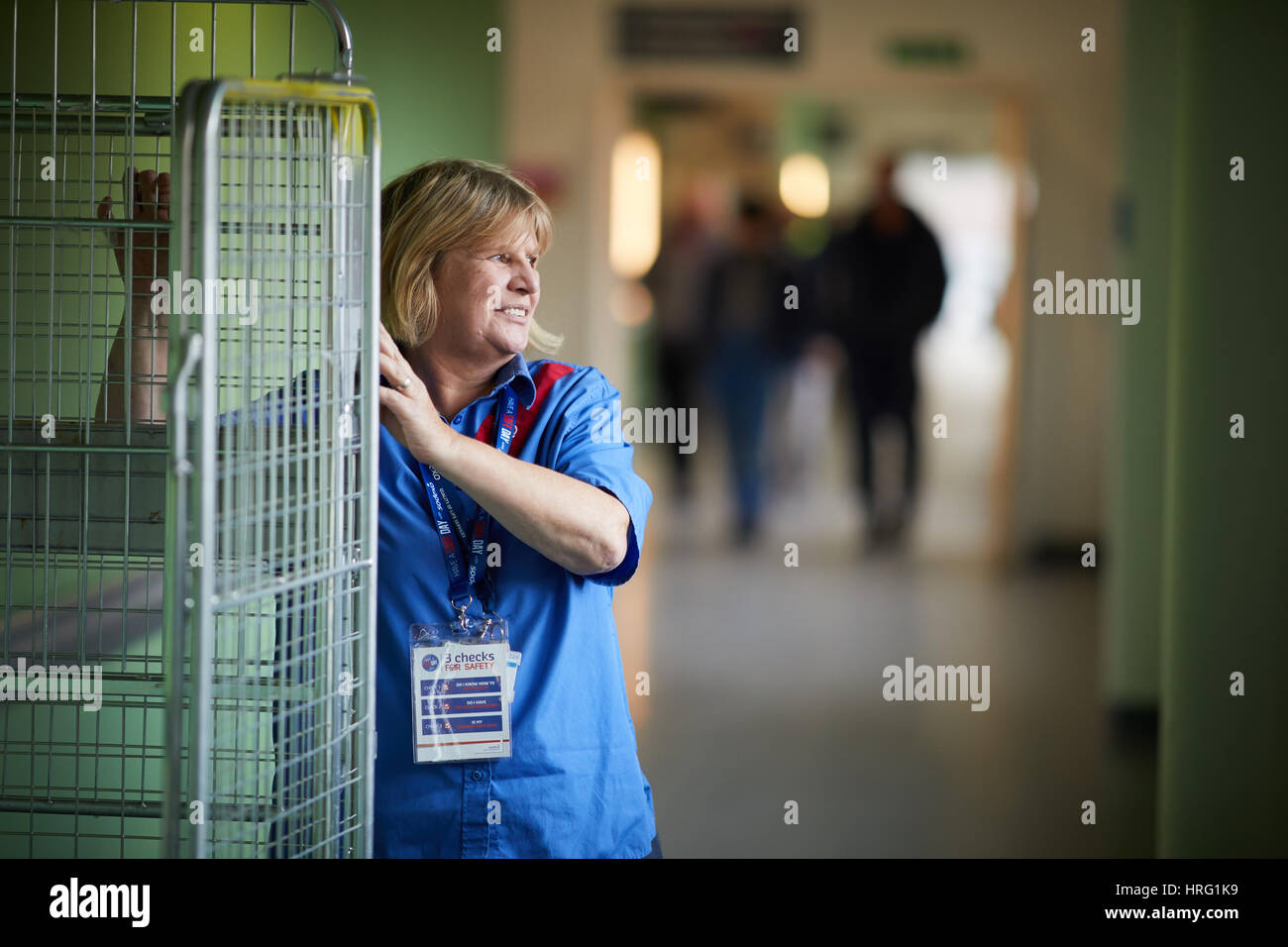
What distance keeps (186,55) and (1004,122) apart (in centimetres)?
615

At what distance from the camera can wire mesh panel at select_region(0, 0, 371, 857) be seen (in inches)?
78.7

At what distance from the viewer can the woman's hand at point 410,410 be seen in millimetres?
1542

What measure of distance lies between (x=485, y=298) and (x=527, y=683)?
57cm

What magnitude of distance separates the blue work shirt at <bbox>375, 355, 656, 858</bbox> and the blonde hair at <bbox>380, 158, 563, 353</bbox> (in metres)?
0.17

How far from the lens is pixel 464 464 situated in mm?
1575

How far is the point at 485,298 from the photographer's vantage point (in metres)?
1.81

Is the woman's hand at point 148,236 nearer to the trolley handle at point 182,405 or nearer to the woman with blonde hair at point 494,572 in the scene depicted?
the woman with blonde hair at point 494,572

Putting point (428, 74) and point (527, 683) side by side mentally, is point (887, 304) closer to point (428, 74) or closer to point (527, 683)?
point (428, 74)

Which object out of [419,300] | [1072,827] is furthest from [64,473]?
[1072,827]

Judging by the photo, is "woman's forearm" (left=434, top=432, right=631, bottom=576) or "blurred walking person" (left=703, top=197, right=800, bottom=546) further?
"blurred walking person" (left=703, top=197, right=800, bottom=546)

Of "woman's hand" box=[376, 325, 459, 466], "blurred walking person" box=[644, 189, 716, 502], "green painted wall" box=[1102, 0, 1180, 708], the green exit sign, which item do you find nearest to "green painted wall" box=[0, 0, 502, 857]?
"woman's hand" box=[376, 325, 459, 466]

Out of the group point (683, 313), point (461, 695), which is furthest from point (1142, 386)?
point (683, 313)

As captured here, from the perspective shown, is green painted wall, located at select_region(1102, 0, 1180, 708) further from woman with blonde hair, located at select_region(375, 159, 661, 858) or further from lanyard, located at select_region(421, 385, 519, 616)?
lanyard, located at select_region(421, 385, 519, 616)

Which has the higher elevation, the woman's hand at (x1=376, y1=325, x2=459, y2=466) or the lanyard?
the woman's hand at (x1=376, y1=325, x2=459, y2=466)
